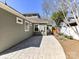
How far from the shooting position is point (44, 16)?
128 ft

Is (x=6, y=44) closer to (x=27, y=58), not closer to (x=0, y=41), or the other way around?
(x=0, y=41)

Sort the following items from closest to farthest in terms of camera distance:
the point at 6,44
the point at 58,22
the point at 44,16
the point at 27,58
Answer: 1. the point at 27,58
2. the point at 6,44
3. the point at 58,22
4. the point at 44,16

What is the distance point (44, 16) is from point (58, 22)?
1501 cm

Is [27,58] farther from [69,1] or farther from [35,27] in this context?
[35,27]

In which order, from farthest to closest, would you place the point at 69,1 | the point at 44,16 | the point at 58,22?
the point at 44,16
the point at 58,22
the point at 69,1

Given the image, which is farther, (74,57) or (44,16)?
(44,16)

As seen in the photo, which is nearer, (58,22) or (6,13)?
(6,13)

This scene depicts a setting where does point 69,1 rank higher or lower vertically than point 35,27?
higher

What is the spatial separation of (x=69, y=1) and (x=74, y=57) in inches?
179

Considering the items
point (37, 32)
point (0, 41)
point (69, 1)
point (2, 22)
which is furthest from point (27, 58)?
point (37, 32)

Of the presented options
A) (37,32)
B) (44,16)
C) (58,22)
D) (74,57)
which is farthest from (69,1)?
(44,16)

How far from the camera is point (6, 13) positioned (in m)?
8.00

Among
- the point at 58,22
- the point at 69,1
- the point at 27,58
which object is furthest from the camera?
the point at 58,22

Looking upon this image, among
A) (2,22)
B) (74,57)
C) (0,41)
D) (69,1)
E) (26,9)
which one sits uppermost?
(26,9)
